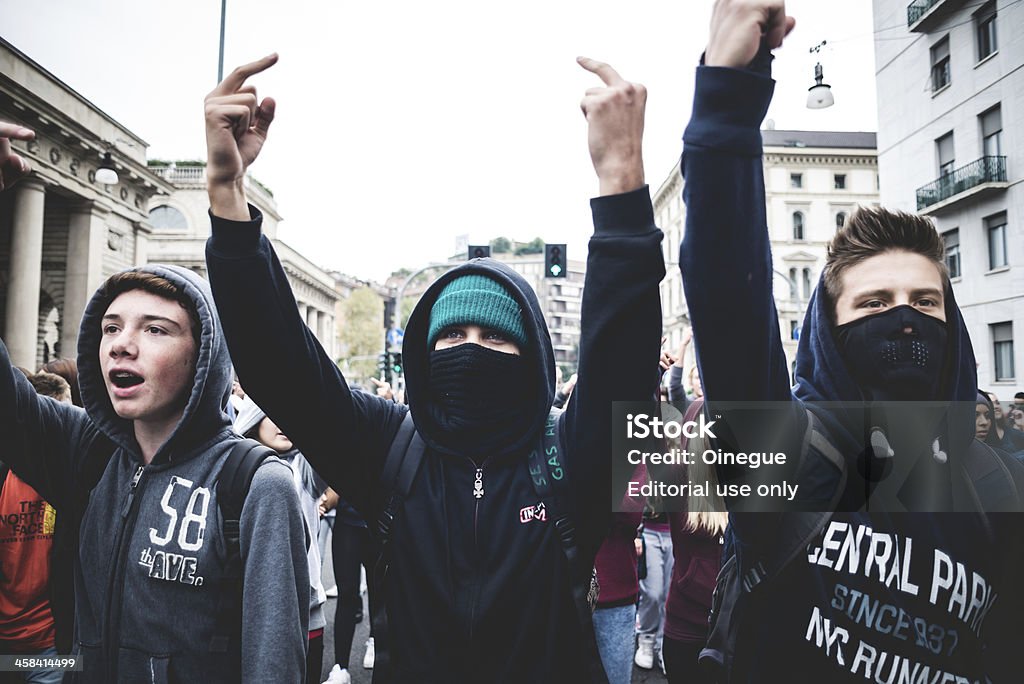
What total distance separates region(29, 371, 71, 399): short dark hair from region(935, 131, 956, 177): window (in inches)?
706

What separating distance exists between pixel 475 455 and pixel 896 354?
3.81 feet

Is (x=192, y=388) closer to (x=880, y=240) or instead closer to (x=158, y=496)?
(x=158, y=496)

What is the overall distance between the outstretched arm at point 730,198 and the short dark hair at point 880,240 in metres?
0.62

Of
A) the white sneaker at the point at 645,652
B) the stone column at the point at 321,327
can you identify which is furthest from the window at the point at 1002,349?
the stone column at the point at 321,327

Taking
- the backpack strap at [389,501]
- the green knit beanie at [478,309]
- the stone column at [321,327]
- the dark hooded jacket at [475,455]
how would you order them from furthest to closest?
the stone column at [321,327] → the green knit beanie at [478,309] → the backpack strap at [389,501] → the dark hooded jacket at [475,455]

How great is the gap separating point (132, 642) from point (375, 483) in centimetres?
93

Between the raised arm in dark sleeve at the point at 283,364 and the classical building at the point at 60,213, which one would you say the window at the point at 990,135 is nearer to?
the raised arm in dark sleeve at the point at 283,364

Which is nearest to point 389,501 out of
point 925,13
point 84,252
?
point 925,13

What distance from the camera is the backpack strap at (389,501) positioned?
1.75 metres

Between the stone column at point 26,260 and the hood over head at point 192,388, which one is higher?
the stone column at point 26,260

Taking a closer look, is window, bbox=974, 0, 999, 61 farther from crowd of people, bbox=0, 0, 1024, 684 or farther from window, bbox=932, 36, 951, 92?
crowd of people, bbox=0, 0, 1024, 684

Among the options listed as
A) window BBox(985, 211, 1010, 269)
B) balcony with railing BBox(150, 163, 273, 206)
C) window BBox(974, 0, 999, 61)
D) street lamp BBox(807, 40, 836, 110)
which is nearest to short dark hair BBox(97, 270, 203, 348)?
window BBox(974, 0, 999, 61)

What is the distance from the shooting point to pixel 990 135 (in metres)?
12.7

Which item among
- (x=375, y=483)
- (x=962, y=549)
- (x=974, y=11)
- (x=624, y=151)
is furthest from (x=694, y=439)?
(x=974, y=11)
